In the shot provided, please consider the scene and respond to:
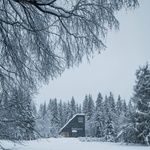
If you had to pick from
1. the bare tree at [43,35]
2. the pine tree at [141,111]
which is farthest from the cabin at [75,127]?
the bare tree at [43,35]

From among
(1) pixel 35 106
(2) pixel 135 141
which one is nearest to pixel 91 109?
(2) pixel 135 141

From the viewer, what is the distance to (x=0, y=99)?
14.7 ft

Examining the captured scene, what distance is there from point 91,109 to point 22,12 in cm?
5521

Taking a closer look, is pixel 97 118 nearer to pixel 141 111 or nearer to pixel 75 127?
pixel 75 127

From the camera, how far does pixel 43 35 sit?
431 cm

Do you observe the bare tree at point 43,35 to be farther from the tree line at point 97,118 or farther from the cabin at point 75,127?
the cabin at point 75,127

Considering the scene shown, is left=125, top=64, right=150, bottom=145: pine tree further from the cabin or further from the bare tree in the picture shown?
the cabin

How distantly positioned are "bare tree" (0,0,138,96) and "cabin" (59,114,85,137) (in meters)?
43.1

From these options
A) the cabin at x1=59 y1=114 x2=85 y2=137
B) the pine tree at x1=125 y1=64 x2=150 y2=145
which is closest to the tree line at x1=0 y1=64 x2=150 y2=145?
the pine tree at x1=125 y1=64 x2=150 y2=145

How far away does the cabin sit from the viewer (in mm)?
46906

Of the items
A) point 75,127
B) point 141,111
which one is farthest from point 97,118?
point 141,111

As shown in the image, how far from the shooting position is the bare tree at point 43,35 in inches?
150

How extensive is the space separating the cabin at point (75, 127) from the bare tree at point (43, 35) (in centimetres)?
4315

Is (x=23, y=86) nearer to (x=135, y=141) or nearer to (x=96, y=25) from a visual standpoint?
(x=96, y=25)
